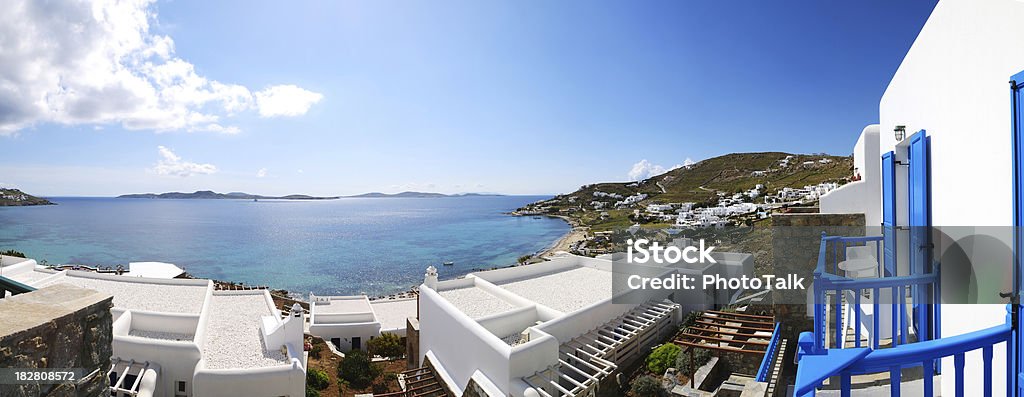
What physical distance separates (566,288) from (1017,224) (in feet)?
33.4

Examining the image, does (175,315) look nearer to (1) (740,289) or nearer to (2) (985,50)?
(2) (985,50)

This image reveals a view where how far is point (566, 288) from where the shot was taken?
1151cm

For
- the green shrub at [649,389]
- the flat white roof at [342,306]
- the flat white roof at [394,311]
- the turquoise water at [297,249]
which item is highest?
the green shrub at [649,389]

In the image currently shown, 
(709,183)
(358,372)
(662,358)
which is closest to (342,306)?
(358,372)

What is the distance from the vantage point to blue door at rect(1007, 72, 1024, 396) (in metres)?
1.42

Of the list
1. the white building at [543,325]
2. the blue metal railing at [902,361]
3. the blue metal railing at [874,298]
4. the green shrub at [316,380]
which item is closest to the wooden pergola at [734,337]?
the white building at [543,325]

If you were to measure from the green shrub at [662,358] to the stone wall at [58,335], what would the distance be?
8030mm

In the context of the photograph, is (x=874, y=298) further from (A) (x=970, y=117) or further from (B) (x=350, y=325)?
(B) (x=350, y=325)

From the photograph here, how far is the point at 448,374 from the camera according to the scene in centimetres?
830

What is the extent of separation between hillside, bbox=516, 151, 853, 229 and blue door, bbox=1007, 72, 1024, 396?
42.3m

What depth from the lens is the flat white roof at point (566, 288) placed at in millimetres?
10203

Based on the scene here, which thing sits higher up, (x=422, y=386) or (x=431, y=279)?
(x=431, y=279)

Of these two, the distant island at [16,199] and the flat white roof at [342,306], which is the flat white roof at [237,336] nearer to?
the flat white roof at [342,306]

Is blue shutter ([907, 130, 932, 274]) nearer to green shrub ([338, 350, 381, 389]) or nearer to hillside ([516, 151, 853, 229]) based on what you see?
green shrub ([338, 350, 381, 389])
